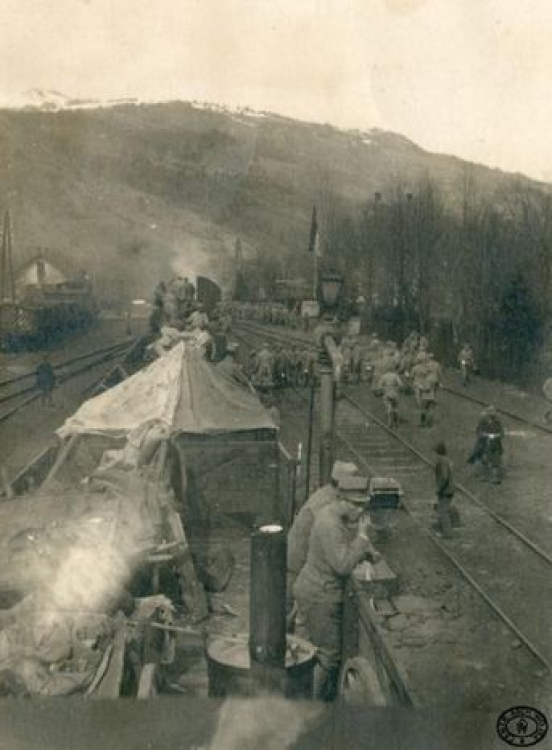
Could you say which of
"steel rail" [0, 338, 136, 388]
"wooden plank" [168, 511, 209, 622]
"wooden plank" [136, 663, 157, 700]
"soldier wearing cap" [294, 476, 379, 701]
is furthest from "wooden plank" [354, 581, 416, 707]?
"steel rail" [0, 338, 136, 388]

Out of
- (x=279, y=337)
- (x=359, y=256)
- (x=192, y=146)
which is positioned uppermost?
(x=192, y=146)

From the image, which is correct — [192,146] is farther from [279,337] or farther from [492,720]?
[492,720]

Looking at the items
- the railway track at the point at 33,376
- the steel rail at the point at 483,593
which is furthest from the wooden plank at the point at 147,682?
the railway track at the point at 33,376

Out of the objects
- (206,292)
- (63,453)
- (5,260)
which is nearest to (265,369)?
(206,292)

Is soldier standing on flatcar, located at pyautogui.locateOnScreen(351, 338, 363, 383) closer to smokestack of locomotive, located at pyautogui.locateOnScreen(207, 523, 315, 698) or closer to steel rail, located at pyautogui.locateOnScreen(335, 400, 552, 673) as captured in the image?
steel rail, located at pyautogui.locateOnScreen(335, 400, 552, 673)

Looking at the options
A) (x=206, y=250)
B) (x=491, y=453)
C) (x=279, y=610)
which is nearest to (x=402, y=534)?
(x=491, y=453)
